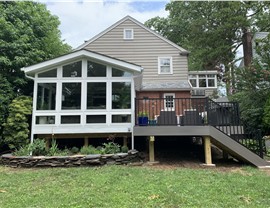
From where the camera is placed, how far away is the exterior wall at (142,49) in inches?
528

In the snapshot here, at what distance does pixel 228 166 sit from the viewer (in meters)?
6.82

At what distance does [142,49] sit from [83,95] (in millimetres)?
6920

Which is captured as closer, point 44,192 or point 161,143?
point 44,192

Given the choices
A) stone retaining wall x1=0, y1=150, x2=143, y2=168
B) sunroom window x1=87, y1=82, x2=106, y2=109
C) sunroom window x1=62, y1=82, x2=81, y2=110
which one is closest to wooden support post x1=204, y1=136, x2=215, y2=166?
stone retaining wall x1=0, y1=150, x2=143, y2=168

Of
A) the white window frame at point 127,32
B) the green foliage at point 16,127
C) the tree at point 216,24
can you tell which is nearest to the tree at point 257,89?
the tree at point 216,24

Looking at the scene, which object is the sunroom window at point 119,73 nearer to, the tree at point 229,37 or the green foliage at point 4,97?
the green foliage at point 4,97

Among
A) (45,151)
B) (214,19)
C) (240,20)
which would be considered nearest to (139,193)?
(45,151)

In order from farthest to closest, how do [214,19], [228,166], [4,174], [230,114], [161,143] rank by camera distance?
[214,19] < [161,143] < [230,114] < [228,166] < [4,174]

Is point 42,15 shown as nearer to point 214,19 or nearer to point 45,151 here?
point 45,151

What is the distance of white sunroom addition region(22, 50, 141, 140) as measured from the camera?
7.79 meters

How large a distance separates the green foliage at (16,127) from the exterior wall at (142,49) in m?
6.50

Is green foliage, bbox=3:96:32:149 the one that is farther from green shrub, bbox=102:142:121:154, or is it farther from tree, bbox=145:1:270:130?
tree, bbox=145:1:270:130

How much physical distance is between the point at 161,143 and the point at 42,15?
9813 millimetres

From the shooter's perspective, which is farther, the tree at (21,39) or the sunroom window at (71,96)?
the tree at (21,39)
